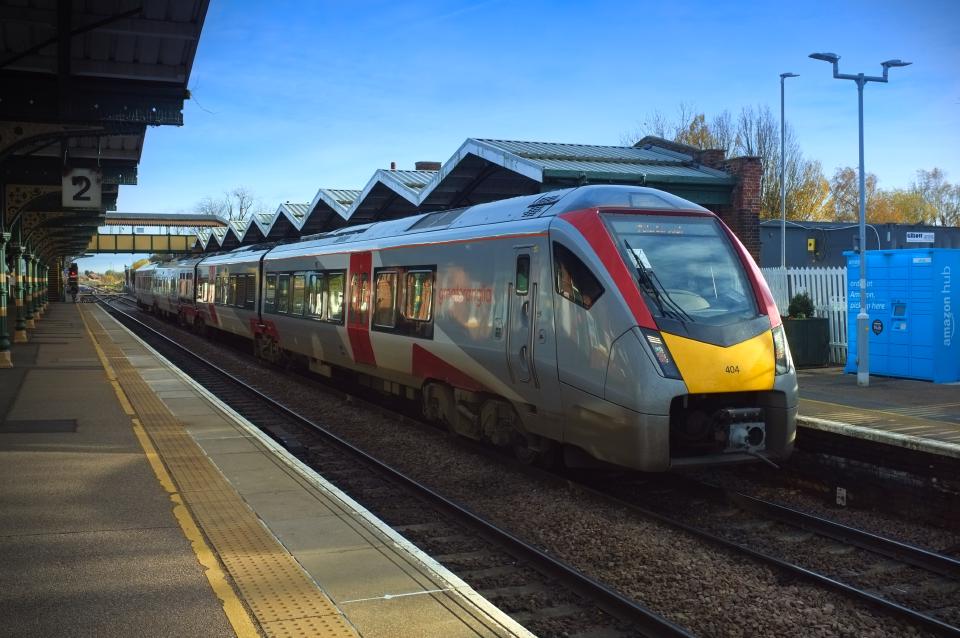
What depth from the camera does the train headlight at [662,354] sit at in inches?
288

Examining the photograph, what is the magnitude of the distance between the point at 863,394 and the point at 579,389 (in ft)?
22.1

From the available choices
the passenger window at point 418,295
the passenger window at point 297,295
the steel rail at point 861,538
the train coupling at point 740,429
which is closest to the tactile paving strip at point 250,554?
the passenger window at point 418,295

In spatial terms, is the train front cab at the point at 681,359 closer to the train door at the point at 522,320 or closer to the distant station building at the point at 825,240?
the train door at the point at 522,320

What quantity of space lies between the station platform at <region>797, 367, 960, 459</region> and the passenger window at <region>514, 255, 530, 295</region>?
3.74 metres

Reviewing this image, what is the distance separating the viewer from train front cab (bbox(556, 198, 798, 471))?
734 centimetres

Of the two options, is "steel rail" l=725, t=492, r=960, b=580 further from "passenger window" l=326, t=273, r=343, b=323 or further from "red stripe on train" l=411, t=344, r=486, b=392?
"passenger window" l=326, t=273, r=343, b=323

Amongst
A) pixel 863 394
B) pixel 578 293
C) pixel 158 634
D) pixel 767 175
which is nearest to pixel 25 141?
pixel 578 293

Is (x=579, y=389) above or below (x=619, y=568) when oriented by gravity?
above

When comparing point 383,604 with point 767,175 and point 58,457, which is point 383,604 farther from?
point 767,175

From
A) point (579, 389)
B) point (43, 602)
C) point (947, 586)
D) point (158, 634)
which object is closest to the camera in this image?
point (158, 634)

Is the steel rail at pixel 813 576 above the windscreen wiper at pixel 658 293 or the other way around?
the other way around

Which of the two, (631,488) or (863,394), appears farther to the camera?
(863,394)

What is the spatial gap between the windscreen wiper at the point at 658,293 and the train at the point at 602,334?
0.02 meters

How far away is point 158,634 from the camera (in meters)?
4.42
